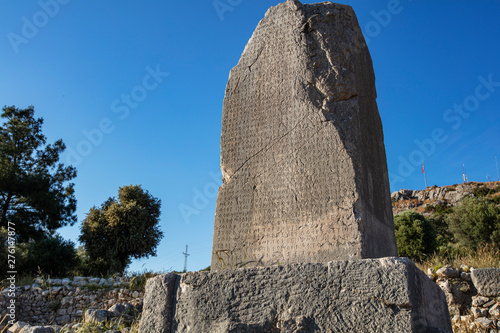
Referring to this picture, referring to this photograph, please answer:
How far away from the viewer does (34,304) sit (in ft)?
32.1

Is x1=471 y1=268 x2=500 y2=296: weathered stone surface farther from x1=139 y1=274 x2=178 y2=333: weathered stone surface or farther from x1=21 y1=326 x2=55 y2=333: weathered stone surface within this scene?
x1=21 y1=326 x2=55 y2=333: weathered stone surface

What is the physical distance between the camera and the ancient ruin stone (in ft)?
10.7

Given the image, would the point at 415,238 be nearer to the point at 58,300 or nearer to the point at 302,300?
the point at 58,300

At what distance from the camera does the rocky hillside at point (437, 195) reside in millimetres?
33469

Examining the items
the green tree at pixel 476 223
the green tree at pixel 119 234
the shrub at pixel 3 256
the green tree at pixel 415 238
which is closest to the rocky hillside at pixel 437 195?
the green tree at pixel 476 223

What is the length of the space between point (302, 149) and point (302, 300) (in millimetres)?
1507

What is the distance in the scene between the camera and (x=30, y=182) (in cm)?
1642

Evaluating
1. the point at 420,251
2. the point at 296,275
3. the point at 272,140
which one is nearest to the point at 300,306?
the point at 296,275

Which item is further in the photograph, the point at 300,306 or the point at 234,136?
the point at 234,136

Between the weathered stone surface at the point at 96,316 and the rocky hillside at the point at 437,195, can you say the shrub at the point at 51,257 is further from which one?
the rocky hillside at the point at 437,195

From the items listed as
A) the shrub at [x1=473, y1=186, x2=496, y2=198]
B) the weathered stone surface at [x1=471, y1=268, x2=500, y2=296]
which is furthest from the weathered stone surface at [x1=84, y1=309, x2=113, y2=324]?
the shrub at [x1=473, y1=186, x2=496, y2=198]

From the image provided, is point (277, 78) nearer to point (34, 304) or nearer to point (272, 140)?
point (272, 140)

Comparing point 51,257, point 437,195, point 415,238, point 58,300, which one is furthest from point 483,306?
point 437,195

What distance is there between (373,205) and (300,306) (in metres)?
1.47
